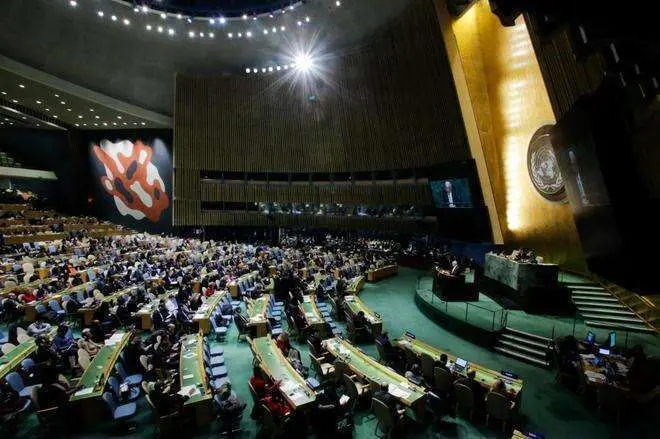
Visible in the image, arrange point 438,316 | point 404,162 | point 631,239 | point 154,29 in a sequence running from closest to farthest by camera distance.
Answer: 1. point 631,239
2. point 438,316
3. point 154,29
4. point 404,162

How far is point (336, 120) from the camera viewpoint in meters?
23.9

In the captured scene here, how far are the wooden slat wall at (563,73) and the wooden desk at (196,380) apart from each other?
10196 millimetres

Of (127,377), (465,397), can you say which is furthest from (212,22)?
(465,397)

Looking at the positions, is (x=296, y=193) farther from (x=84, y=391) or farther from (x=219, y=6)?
(x=84, y=391)

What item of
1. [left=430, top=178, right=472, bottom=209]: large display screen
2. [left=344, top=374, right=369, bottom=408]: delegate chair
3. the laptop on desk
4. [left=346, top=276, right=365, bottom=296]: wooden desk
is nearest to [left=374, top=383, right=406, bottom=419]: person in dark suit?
[left=344, top=374, right=369, bottom=408]: delegate chair

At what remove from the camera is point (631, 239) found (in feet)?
19.3

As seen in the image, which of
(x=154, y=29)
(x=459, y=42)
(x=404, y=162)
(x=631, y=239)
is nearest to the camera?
(x=631, y=239)

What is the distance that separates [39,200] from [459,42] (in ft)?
99.6

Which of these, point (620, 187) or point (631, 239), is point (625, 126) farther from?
point (631, 239)

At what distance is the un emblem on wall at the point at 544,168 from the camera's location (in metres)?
13.0

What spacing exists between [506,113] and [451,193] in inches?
154

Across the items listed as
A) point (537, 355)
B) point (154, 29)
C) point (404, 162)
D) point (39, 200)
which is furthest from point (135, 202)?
point (537, 355)

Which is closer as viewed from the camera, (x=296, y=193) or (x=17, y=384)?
(x=17, y=384)

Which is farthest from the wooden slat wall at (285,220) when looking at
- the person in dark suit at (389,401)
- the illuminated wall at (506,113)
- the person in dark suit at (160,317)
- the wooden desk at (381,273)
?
the person in dark suit at (389,401)
